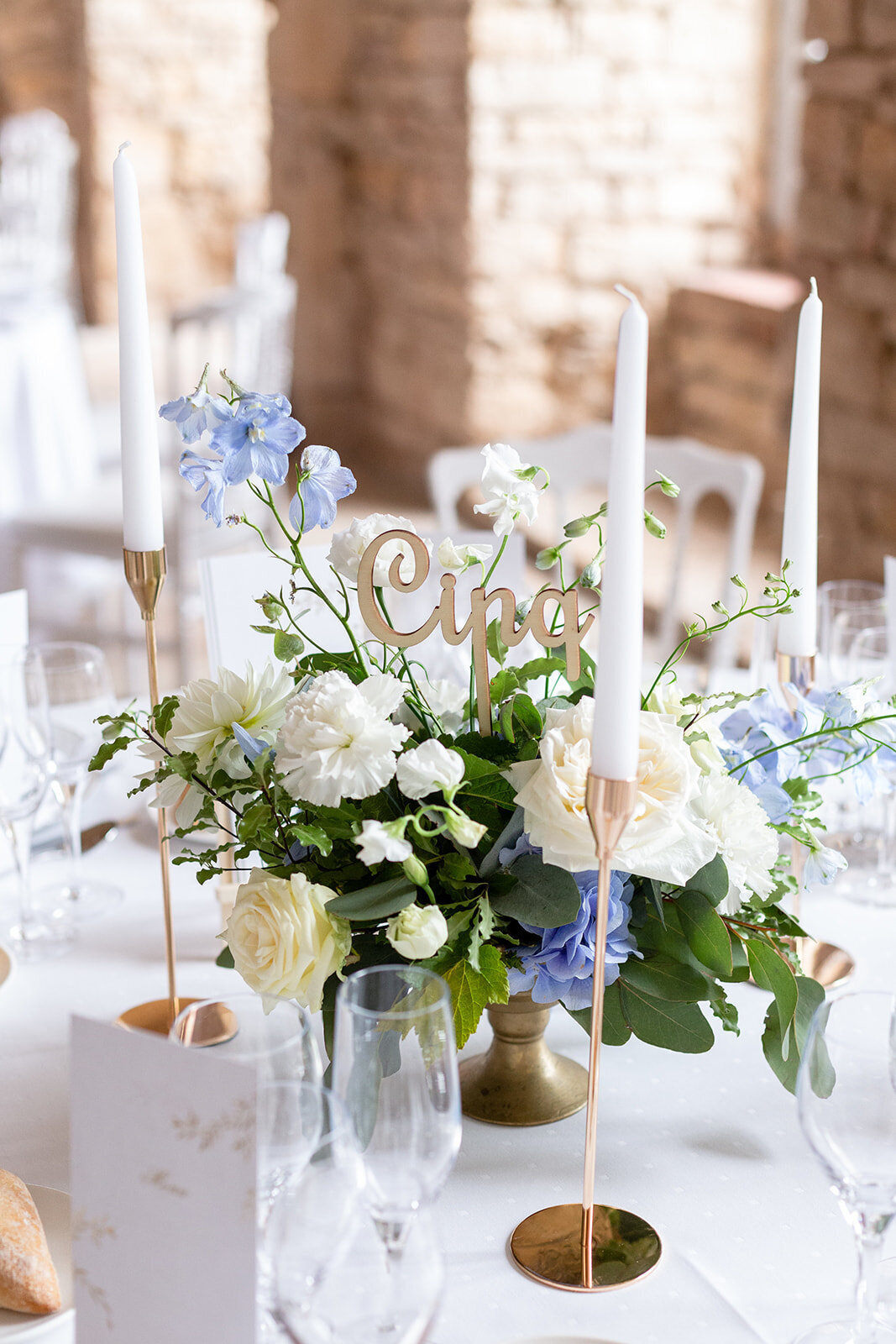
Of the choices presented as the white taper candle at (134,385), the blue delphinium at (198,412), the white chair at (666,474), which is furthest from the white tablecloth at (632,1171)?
the white chair at (666,474)

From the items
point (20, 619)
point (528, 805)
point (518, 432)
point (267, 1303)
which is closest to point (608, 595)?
point (528, 805)

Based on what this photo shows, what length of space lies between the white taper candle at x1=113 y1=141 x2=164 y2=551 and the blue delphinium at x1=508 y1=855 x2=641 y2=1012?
0.39 meters

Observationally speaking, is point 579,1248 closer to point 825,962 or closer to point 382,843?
point 382,843

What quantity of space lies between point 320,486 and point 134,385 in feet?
0.66

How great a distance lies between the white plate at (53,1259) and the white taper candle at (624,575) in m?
0.38

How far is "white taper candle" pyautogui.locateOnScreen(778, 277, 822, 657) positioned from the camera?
3.23ft

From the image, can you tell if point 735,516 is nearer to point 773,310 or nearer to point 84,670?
point 84,670

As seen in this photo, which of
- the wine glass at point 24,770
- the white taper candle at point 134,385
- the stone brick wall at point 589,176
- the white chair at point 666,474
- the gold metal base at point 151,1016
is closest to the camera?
the white taper candle at point 134,385

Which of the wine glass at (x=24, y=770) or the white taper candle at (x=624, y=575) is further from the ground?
the white taper candle at (x=624, y=575)

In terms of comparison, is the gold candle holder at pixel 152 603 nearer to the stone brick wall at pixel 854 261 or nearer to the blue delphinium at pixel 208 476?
the blue delphinium at pixel 208 476

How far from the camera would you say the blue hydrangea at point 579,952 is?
82cm

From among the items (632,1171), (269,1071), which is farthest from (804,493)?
(269,1071)

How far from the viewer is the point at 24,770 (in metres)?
1.19

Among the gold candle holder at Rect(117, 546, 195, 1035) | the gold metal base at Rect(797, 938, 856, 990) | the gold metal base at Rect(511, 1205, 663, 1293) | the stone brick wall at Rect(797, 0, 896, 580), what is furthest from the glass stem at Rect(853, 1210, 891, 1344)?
the stone brick wall at Rect(797, 0, 896, 580)
